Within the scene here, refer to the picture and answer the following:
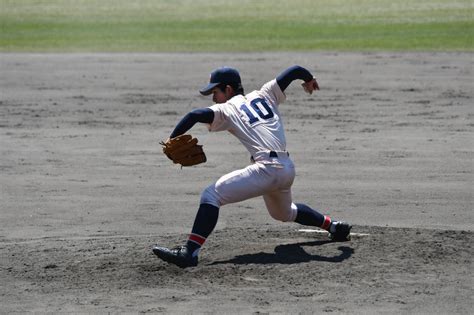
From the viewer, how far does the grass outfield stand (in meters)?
23.6

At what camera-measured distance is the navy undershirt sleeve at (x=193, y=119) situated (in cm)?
812

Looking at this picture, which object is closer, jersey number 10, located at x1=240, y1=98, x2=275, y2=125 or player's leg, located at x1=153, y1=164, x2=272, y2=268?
player's leg, located at x1=153, y1=164, x2=272, y2=268

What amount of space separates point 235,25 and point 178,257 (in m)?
19.9

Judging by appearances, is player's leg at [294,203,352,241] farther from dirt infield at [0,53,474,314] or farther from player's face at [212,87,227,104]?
player's face at [212,87,227,104]

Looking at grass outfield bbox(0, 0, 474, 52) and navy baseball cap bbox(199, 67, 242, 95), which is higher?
navy baseball cap bbox(199, 67, 242, 95)

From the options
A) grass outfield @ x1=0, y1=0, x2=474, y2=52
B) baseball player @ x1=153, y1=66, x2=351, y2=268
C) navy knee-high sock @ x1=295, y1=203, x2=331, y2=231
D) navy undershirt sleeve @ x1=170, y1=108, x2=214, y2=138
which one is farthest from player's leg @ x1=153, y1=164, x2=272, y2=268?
grass outfield @ x1=0, y1=0, x2=474, y2=52

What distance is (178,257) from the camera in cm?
822

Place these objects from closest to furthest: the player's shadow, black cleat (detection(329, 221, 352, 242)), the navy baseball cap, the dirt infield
Result: the dirt infield, the player's shadow, the navy baseball cap, black cleat (detection(329, 221, 352, 242))

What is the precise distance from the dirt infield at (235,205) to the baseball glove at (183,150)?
2.58ft

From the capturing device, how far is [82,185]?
1173 centimetres

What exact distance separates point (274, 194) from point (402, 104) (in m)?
8.07

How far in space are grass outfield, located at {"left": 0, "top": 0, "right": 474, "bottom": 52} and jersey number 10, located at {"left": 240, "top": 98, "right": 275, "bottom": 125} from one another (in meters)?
14.0

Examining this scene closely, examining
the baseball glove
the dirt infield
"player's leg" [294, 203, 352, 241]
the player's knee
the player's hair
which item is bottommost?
the dirt infield

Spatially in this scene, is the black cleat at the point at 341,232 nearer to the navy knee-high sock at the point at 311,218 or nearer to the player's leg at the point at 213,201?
the navy knee-high sock at the point at 311,218
